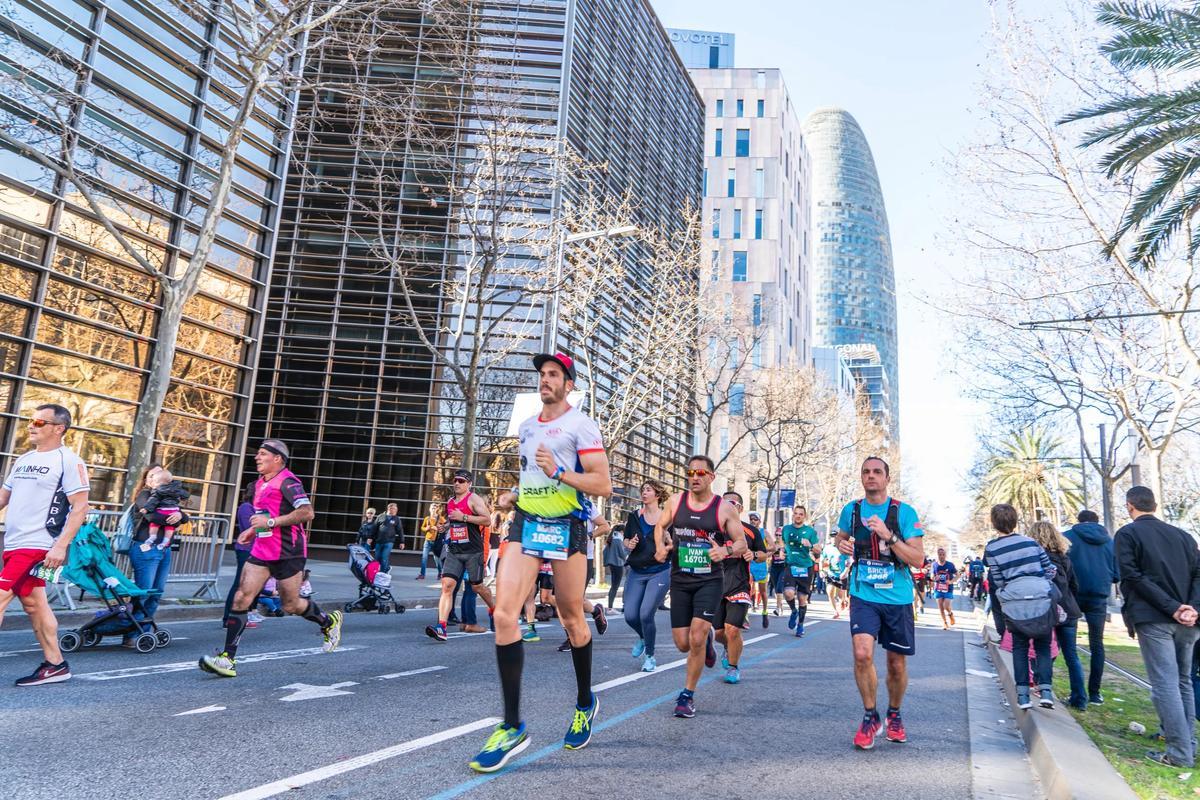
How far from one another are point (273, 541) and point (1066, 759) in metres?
6.17

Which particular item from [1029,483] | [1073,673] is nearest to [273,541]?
[1073,673]

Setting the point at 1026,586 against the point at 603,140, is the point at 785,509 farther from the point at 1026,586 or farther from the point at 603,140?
the point at 1026,586

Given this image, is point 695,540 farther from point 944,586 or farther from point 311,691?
point 944,586

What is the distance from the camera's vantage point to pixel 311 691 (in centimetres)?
655

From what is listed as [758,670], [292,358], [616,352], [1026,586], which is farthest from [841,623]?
[292,358]

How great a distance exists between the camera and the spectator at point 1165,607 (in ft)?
19.0

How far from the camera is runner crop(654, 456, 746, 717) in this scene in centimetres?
656

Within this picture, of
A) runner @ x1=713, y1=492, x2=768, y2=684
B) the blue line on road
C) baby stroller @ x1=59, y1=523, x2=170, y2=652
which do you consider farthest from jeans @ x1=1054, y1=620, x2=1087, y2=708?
baby stroller @ x1=59, y1=523, x2=170, y2=652

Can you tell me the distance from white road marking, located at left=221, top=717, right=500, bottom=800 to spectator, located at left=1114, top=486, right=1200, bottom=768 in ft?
15.3

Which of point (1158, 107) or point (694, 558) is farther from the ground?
point (1158, 107)

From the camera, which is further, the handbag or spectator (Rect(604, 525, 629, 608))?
spectator (Rect(604, 525, 629, 608))

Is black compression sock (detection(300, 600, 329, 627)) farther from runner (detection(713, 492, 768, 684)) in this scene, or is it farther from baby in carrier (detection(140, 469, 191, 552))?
runner (detection(713, 492, 768, 684))

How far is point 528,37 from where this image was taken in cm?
3128

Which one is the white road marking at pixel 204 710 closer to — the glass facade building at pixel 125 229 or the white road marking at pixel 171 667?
the white road marking at pixel 171 667
